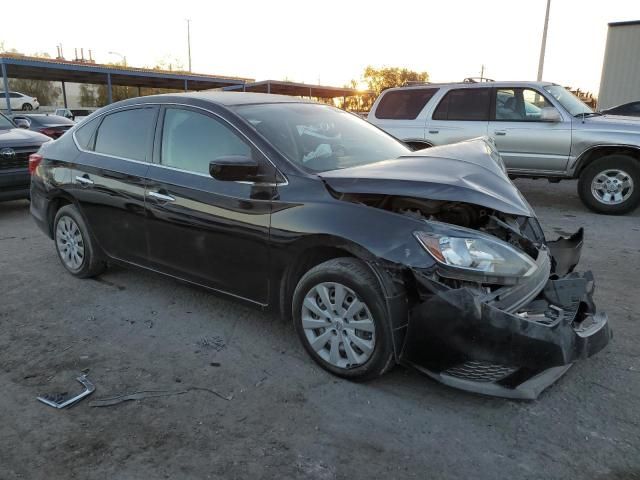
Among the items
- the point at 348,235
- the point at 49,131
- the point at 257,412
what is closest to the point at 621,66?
the point at 49,131

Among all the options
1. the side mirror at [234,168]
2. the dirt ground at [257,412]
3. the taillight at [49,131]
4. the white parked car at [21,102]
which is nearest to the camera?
the dirt ground at [257,412]

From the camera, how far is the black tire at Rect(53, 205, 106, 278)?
4.74 m

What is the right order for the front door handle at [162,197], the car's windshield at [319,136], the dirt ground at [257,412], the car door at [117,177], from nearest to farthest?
the dirt ground at [257,412], the car's windshield at [319,136], the front door handle at [162,197], the car door at [117,177]

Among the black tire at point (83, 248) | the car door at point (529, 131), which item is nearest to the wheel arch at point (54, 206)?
the black tire at point (83, 248)

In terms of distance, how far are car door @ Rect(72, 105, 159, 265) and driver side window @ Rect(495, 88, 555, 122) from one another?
5872 millimetres

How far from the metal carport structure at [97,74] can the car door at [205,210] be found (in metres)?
20.0

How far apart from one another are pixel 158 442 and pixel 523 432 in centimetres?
182

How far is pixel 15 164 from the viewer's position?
24.7ft

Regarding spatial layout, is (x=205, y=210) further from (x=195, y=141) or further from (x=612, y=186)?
(x=612, y=186)

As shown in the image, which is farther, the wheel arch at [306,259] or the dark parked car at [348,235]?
the wheel arch at [306,259]

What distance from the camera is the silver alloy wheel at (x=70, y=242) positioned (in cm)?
484

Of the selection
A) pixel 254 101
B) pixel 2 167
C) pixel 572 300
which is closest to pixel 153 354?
pixel 254 101

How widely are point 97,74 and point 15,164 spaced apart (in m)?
23.5

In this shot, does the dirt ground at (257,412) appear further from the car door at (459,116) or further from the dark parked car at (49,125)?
the dark parked car at (49,125)
